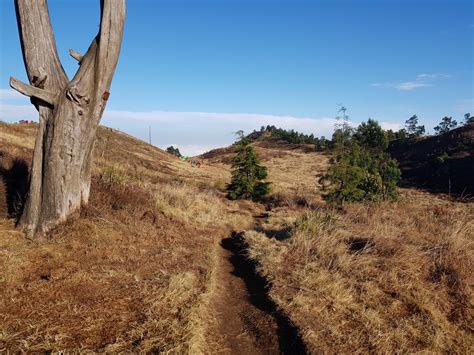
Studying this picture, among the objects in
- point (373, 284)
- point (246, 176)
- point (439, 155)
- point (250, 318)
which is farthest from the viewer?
point (439, 155)

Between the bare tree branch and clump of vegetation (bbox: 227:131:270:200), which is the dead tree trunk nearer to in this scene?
the bare tree branch

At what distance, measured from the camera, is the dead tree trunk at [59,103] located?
5820 mm

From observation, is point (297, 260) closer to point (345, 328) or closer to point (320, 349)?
point (345, 328)

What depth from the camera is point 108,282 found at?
4.87 metres

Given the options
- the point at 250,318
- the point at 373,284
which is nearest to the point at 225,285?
the point at 250,318

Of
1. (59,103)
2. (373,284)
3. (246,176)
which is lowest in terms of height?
(373,284)

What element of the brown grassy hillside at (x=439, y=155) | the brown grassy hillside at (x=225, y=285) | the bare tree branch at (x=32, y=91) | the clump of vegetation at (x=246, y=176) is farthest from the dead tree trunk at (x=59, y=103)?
the brown grassy hillside at (x=439, y=155)

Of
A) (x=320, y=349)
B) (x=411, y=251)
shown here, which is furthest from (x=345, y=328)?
(x=411, y=251)

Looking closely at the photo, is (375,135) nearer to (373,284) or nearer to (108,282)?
(373,284)

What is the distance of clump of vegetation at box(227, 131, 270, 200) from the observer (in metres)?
17.6

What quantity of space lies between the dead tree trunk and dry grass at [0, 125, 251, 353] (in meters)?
0.47

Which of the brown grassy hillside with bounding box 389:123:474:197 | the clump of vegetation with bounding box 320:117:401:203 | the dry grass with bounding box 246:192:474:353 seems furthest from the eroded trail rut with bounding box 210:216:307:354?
the brown grassy hillside with bounding box 389:123:474:197

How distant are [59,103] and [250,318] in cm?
470

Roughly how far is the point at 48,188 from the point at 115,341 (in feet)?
11.5
